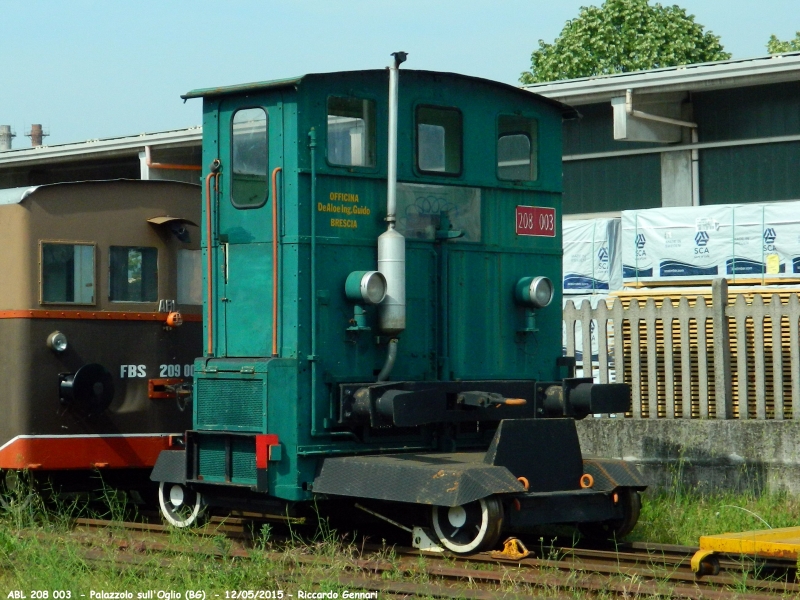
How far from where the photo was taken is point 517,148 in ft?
32.8

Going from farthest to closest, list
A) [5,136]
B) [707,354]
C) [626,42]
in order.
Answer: [5,136], [626,42], [707,354]

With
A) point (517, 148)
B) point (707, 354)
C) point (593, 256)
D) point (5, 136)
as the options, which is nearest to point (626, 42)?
point (5, 136)

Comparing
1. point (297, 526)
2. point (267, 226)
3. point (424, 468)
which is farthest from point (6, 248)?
point (424, 468)

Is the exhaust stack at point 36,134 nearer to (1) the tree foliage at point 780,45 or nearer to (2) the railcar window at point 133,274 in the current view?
(1) the tree foliage at point 780,45

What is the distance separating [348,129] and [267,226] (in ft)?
3.03

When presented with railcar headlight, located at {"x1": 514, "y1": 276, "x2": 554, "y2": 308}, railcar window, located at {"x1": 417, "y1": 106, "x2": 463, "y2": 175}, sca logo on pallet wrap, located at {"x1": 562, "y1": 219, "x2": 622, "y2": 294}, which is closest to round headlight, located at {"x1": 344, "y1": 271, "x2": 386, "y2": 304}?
railcar window, located at {"x1": 417, "y1": 106, "x2": 463, "y2": 175}

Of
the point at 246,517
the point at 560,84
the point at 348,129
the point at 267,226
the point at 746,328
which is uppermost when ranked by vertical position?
the point at 560,84

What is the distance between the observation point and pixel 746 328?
1162 cm

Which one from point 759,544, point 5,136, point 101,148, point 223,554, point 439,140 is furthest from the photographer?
point 5,136

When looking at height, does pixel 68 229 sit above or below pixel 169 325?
above

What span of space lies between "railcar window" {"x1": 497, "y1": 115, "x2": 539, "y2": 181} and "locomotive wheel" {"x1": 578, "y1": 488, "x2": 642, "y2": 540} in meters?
2.60

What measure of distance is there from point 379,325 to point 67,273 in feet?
9.72

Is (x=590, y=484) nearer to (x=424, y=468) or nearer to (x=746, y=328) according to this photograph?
(x=424, y=468)

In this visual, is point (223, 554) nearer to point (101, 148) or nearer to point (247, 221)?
point (247, 221)
